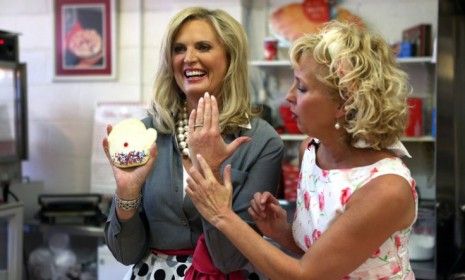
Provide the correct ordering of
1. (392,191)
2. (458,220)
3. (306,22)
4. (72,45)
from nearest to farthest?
(392,191) → (458,220) → (306,22) → (72,45)

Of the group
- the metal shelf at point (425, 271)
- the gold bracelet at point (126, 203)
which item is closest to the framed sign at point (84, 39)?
the metal shelf at point (425, 271)

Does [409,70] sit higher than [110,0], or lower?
lower

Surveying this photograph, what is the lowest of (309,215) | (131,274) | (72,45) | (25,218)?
(25,218)

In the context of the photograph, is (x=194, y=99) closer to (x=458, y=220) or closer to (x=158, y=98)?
(x=158, y=98)

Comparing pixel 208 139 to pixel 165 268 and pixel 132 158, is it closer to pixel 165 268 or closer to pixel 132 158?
pixel 132 158

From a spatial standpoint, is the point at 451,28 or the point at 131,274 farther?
the point at 451,28

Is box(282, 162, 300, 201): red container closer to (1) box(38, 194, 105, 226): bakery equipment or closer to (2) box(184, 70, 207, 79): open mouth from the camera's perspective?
(1) box(38, 194, 105, 226): bakery equipment

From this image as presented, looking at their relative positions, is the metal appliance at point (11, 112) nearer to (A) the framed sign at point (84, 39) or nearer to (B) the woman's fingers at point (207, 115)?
(A) the framed sign at point (84, 39)

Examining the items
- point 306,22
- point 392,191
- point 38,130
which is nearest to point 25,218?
point 38,130

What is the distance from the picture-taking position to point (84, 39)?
11.4 feet

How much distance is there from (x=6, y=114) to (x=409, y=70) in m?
2.15

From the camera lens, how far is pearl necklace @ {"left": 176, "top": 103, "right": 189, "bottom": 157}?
146 centimetres

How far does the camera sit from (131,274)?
4.84 feet

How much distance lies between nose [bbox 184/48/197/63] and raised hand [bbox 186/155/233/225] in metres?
0.34
